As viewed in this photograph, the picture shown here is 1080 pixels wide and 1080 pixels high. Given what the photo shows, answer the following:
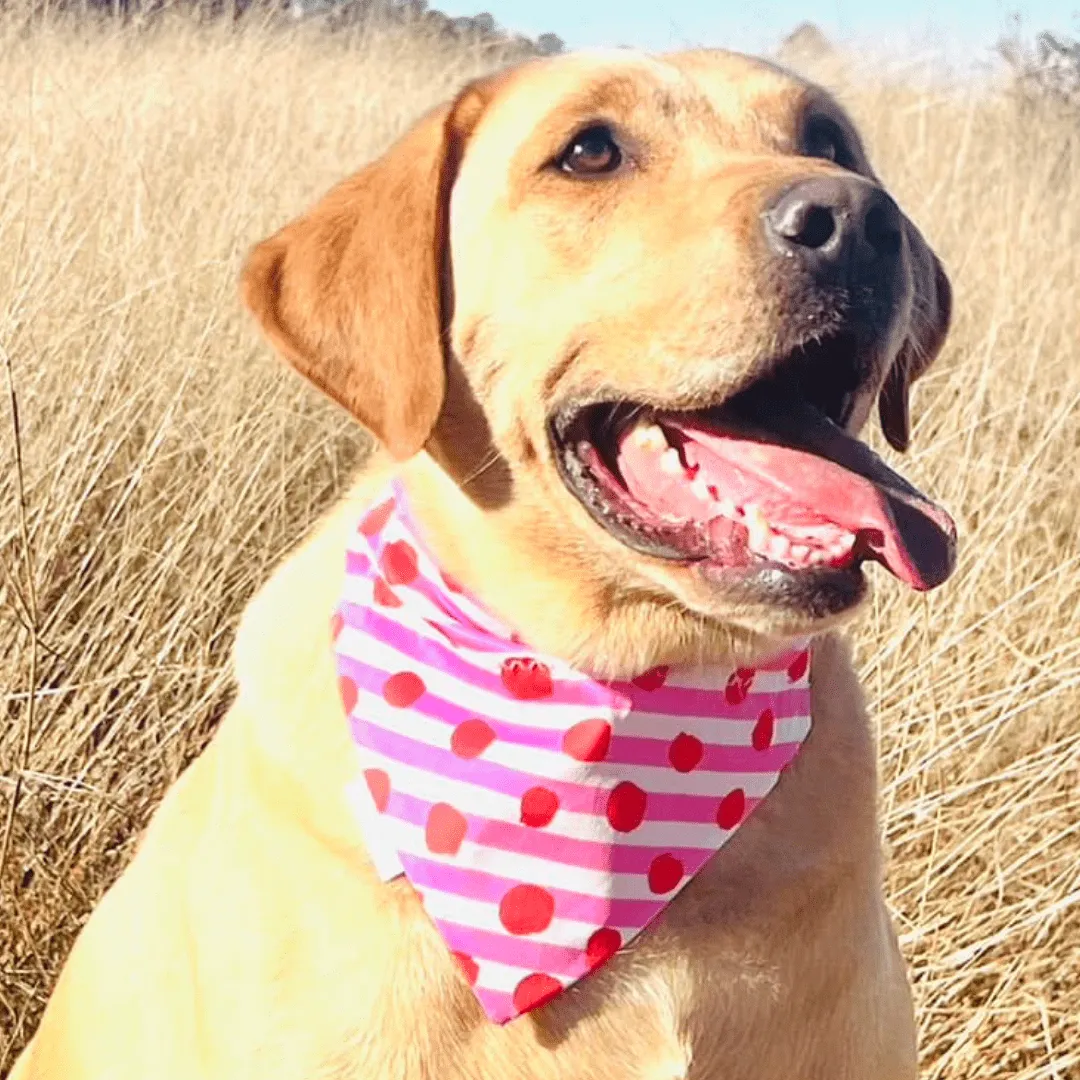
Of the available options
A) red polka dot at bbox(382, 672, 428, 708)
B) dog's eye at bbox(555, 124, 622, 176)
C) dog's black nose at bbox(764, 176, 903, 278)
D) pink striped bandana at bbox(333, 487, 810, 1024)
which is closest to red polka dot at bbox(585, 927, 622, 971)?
pink striped bandana at bbox(333, 487, 810, 1024)

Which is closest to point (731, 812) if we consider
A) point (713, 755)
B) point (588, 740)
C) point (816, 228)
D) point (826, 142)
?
point (713, 755)

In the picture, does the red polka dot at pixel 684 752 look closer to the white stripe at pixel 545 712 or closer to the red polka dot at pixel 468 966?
the white stripe at pixel 545 712

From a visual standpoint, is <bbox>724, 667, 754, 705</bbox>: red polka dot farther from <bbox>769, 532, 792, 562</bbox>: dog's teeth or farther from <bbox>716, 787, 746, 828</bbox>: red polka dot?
<bbox>769, 532, 792, 562</bbox>: dog's teeth

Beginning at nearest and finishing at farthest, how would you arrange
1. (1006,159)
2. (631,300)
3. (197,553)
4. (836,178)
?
(836,178), (631,300), (197,553), (1006,159)

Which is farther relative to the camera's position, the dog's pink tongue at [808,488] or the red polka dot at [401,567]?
the red polka dot at [401,567]

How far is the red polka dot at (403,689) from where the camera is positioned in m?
1.81

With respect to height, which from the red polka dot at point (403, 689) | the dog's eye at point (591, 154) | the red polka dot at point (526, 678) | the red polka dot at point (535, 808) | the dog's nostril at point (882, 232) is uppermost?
the dog's nostril at point (882, 232)

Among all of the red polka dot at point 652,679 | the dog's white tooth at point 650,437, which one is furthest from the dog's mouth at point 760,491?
the red polka dot at point 652,679

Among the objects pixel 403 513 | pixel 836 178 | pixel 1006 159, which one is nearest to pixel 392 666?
pixel 403 513

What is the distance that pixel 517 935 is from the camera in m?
1.77

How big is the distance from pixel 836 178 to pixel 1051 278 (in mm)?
2649

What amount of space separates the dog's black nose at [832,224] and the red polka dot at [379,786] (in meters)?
0.71

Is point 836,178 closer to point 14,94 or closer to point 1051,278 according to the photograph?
point 1051,278

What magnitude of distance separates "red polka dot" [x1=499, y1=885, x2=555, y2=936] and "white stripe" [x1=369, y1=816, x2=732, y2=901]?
0.01 meters
